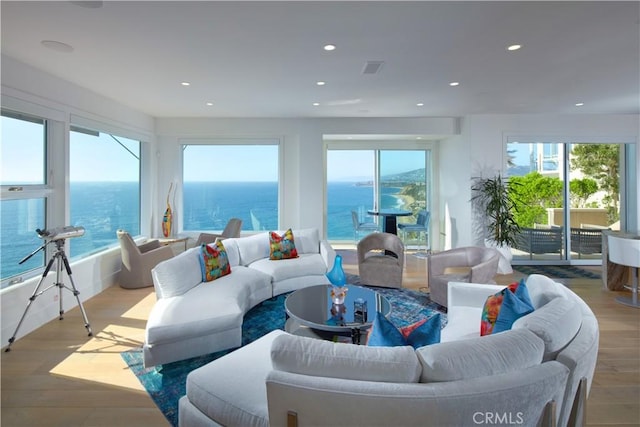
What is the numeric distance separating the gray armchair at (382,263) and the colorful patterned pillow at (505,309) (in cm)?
258

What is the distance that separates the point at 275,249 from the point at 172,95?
2.72 metres

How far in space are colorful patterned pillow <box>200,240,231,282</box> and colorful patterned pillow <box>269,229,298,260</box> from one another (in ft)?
2.65

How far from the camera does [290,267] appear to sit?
14.7 ft

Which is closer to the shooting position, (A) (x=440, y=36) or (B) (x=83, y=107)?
(A) (x=440, y=36)

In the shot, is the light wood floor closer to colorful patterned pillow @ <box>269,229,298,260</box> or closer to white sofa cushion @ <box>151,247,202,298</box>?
white sofa cushion @ <box>151,247,202,298</box>

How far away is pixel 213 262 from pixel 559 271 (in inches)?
236

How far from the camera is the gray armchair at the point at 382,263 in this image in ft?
16.0

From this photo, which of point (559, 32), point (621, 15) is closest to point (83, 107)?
point (559, 32)

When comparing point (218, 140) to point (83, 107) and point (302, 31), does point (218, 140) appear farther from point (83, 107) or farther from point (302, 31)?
point (302, 31)

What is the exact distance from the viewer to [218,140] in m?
6.98

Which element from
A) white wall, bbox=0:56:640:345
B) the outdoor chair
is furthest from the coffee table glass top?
the outdoor chair

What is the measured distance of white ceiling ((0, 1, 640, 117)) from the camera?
8.41ft

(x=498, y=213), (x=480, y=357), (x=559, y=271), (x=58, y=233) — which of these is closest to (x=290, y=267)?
(x=58, y=233)

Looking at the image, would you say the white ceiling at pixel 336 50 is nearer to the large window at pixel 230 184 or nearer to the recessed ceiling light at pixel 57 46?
the recessed ceiling light at pixel 57 46
